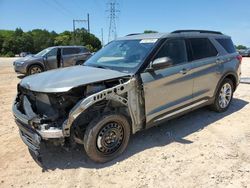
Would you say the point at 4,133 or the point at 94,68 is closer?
the point at 94,68

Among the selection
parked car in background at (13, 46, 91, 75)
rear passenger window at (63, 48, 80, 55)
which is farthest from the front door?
rear passenger window at (63, 48, 80, 55)

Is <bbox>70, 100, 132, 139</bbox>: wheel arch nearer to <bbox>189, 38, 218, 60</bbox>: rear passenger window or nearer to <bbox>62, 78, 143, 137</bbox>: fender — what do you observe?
<bbox>62, 78, 143, 137</bbox>: fender

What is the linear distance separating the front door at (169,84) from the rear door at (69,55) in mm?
10287

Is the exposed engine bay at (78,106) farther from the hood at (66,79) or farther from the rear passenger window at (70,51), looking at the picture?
the rear passenger window at (70,51)

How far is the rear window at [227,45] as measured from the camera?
630 centimetres

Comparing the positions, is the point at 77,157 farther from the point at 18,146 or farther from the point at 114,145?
the point at 18,146

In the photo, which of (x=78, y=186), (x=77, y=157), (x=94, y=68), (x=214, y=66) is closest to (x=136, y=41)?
(x=94, y=68)

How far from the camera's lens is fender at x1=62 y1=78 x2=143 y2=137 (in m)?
3.76

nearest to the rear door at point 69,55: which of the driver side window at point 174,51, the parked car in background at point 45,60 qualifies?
the parked car in background at point 45,60

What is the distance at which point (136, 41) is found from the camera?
202 inches

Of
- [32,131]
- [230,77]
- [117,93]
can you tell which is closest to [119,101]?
[117,93]

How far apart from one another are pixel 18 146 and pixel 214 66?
4130 millimetres

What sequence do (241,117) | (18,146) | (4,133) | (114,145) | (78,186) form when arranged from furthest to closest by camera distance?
(241,117) → (4,133) → (18,146) → (114,145) → (78,186)

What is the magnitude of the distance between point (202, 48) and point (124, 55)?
177 cm
